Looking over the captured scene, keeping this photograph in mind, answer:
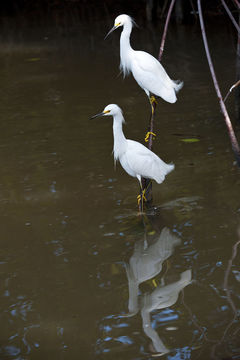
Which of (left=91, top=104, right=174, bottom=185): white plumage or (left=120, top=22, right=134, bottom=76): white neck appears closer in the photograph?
(left=91, top=104, right=174, bottom=185): white plumage

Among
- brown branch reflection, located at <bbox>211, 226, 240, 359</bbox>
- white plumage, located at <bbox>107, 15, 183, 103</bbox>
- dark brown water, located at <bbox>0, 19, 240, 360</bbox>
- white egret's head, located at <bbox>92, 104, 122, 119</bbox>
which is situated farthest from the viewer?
white plumage, located at <bbox>107, 15, 183, 103</bbox>

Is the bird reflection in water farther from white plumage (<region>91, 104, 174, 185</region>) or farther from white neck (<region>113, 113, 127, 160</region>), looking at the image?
white neck (<region>113, 113, 127, 160</region>)

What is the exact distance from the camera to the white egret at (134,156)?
4.02 meters

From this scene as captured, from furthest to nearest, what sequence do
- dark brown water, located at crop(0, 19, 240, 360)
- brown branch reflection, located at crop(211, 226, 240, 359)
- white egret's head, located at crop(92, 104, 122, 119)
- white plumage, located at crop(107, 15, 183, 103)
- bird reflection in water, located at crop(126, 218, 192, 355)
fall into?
1. white plumage, located at crop(107, 15, 183, 103)
2. white egret's head, located at crop(92, 104, 122, 119)
3. bird reflection in water, located at crop(126, 218, 192, 355)
4. dark brown water, located at crop(0, 19, 240, 360)
5. brown branch reflection, located at crop(211, 226, 240, 359)

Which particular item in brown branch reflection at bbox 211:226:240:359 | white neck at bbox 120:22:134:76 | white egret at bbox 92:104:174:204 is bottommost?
brown branch reflection at bbox 211:226:240:359

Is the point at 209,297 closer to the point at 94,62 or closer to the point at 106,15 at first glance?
the point at 94,62

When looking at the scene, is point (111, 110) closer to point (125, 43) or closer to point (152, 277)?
point (125, 43)

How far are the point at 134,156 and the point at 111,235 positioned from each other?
57 centimetres

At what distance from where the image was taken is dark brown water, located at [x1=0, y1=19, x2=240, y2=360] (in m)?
2.87

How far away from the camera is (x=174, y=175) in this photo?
477 cm

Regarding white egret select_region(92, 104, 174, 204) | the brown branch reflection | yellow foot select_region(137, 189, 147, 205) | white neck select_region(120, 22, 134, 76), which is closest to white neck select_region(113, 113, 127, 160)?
white egret select_region(92, 104, 174, 204)

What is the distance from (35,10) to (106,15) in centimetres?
268

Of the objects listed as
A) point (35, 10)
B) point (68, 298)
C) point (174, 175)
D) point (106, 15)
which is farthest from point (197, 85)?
point (35, 10)

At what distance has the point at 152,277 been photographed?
11.2 feet
